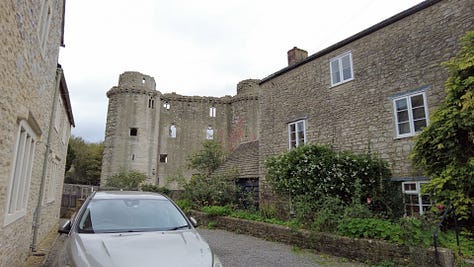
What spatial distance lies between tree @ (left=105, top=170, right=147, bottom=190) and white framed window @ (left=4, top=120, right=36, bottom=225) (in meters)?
20.5

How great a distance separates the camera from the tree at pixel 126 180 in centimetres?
2673

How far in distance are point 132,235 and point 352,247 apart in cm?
578

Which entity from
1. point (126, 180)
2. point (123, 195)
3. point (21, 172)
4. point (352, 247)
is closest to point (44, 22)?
point (21, 172)

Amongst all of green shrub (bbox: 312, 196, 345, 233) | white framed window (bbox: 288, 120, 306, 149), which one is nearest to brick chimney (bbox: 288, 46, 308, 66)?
white framed window (bbox: 288, 120, 306, 149)

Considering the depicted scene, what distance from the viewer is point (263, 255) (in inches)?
299

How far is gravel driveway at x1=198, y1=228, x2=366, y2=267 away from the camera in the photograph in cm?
681

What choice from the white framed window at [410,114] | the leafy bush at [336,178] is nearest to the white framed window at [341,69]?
the white framed window at [410,114]

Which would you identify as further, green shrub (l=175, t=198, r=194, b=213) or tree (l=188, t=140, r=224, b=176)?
tree (l=188, t=140, r=224, b=176)

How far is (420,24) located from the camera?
10.1m

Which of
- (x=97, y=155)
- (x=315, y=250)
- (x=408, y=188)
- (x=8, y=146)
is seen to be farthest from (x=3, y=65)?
(x=97, y=155)

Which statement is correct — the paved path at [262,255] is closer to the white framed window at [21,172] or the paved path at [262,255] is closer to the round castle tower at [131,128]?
the white framed window at [21,172]

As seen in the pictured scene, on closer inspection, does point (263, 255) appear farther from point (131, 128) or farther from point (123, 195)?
point (131, 128)

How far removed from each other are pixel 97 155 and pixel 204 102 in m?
20.5

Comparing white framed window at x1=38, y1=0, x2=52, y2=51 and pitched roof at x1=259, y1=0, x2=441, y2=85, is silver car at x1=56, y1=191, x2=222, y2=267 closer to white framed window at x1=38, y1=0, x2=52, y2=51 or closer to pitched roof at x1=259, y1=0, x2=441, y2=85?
white framed window at x1=38, y1=0, x2=52, y2=51
